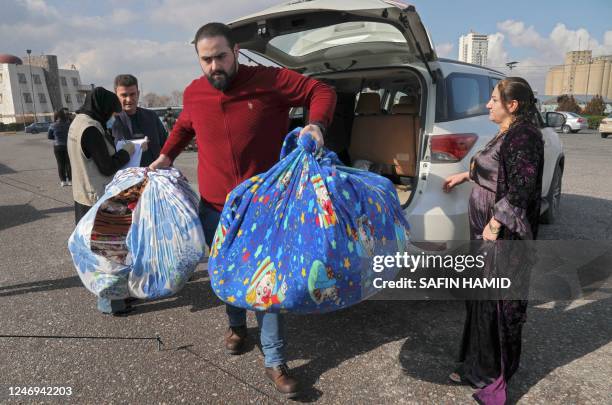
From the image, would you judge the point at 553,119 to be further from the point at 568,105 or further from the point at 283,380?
the point at 568,105

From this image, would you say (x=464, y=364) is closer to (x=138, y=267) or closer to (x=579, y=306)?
(x=579, y=306)

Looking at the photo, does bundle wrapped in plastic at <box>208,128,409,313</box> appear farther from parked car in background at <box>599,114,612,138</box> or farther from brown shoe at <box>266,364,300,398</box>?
parked car in background at <box>599,114,612,138</box>

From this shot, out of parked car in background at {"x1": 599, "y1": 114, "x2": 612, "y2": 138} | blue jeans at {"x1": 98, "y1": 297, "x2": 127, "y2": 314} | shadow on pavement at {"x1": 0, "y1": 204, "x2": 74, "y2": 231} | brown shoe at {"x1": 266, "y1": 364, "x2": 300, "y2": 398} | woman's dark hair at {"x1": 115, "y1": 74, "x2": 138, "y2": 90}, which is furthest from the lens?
parked car in background at {"x1": 599, "y1": 114, "x2": 612, "y2": 138}

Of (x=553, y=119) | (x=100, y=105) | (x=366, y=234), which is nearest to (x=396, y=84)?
(x=553, y=119)

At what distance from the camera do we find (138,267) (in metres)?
2.40

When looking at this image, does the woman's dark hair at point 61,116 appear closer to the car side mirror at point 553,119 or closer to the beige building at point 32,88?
the car side mirror at point 553,119

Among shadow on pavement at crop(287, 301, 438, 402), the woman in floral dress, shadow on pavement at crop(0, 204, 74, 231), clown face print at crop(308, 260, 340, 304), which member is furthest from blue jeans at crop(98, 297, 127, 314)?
shadow on pavement at crop(0, 204, 74, 231)

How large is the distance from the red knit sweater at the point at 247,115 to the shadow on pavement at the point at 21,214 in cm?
483

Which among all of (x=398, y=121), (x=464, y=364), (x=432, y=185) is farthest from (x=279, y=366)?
(x=398, y=121)

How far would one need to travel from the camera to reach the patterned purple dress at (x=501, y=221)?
187cm

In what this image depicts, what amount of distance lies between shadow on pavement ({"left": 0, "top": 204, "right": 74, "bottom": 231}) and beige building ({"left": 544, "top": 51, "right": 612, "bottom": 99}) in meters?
100

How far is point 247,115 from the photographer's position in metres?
2.15

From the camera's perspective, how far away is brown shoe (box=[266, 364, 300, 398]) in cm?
207

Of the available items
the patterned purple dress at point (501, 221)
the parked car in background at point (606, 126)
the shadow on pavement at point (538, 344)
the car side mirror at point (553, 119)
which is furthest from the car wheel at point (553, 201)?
the parked car in background at point (606, 126)
